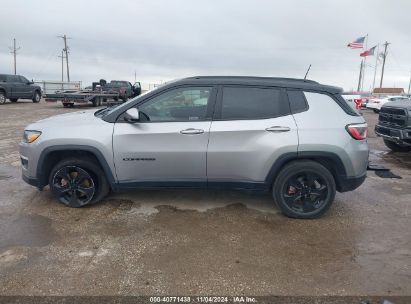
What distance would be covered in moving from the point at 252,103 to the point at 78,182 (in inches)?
97.0

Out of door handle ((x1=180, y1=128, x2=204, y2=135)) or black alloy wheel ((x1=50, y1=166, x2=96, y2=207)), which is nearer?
door handle ((x1=180, y1=128, x2=204, y2=135))

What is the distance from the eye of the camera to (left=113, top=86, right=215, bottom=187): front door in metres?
4.25

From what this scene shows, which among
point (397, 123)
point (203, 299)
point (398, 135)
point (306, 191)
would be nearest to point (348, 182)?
point (306, 191)

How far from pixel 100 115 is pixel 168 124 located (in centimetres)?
108

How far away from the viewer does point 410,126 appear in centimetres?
781

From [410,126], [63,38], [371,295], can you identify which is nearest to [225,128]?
[371,295]

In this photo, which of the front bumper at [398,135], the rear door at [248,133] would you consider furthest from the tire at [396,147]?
the rear door at [248,133]

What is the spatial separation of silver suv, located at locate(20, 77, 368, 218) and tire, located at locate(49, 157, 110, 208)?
0.02 m

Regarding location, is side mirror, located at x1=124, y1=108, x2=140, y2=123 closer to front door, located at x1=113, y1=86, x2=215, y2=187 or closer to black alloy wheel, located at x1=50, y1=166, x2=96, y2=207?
front door, located at x1=113, y1=86, x2=215, y2=187

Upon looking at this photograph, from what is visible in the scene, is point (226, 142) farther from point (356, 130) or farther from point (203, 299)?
point (203, 299)

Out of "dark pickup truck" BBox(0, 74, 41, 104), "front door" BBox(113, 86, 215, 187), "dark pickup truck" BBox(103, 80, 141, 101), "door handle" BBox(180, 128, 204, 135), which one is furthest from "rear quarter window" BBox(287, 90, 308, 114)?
"dark pickup truck" BBox(0, 74, 41, 104)

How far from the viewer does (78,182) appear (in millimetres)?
4570

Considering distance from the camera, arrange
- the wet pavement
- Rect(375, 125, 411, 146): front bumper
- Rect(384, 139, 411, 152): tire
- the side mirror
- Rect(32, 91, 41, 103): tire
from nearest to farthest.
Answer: the wet pavement, the side mirror, Rect(375, 125, 411, 146): front bumper, Rect(384, 139, 411, 152): tire, Rect(32, 91, 41, 103): tire

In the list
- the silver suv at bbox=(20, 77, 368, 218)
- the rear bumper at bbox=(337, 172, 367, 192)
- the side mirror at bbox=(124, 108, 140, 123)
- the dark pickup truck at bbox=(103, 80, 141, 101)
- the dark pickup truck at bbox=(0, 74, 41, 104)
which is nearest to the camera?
the side mirror at bbox=(124, 108, 140, 123)
